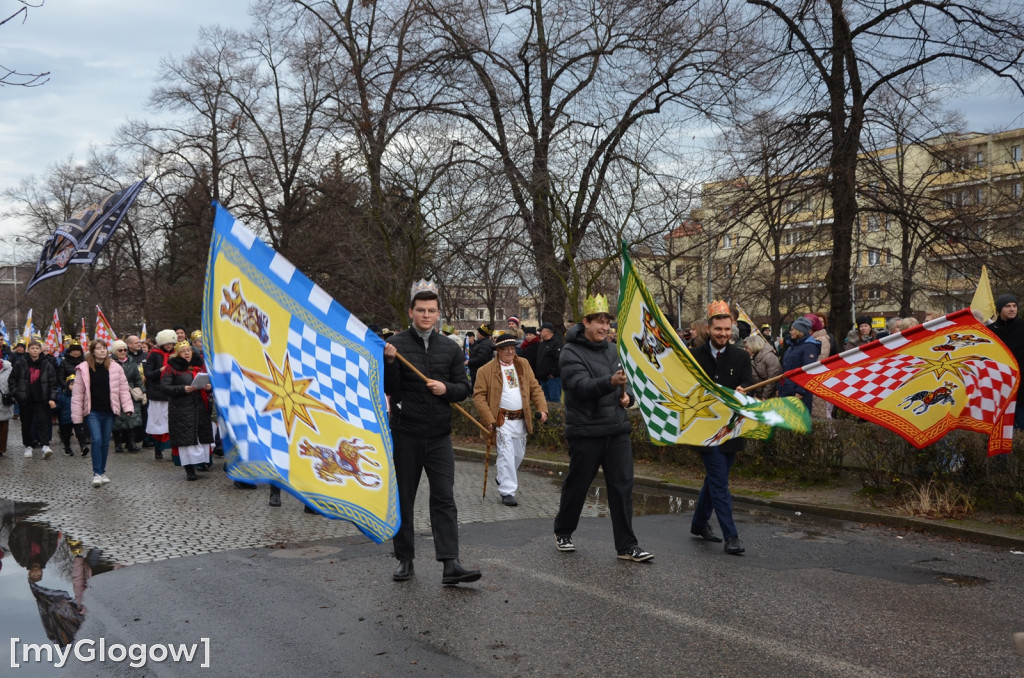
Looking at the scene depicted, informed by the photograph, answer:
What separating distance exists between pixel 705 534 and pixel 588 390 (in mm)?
2019

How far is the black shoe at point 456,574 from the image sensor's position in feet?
21.8

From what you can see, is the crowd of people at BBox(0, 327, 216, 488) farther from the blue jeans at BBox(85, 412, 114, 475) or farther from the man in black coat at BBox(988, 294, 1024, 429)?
the man in black coat at BBox(988, 294, 1024, 429)

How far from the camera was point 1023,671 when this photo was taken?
16.1 feet

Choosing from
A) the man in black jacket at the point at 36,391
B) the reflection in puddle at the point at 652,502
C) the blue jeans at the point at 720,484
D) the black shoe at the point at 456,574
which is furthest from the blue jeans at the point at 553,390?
the black shoe at the point at 456,574

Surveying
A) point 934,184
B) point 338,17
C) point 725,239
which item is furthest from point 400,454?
point 338,17

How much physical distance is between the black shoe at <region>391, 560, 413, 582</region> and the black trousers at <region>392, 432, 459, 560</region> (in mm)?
51

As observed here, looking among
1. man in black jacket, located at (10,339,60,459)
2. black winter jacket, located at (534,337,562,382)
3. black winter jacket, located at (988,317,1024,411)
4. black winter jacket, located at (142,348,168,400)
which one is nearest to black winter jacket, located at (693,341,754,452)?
black winter jacket, located at (988,317,1024,411)

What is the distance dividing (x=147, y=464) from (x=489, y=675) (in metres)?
11.6

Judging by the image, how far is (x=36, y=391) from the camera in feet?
54.3

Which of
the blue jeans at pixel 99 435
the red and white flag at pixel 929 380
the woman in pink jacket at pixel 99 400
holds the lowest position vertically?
the blue jeans at pixel 99 435

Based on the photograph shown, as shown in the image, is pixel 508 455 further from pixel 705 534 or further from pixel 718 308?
pixel 718 308

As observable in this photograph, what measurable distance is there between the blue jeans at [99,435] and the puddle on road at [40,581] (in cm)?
227

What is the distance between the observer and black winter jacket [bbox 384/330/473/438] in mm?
6723

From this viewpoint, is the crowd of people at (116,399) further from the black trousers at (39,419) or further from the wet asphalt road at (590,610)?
the wet asphalt road at (590,610)
